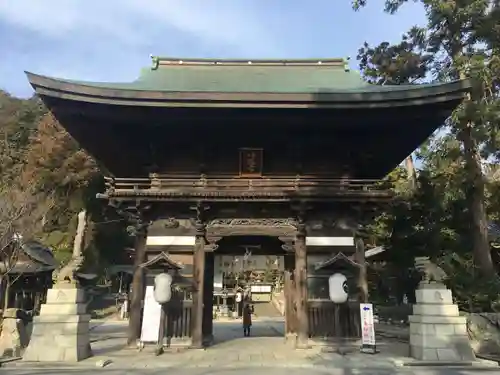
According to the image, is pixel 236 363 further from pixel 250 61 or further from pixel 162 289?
pixel 250 61

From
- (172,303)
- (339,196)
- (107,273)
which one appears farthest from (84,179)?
(339,196)

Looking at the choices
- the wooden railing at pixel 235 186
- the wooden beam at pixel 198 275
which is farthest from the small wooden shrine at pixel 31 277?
the wooden beam at pixel 198 275

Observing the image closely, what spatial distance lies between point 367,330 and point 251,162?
19.1ft

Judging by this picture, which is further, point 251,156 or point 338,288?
point 251,156

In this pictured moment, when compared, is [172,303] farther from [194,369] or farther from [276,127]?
[276,127]

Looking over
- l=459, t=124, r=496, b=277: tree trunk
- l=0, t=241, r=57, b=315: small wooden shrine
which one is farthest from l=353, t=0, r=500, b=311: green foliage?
l=0, t=241, r=57, b=315: small wooden shrine

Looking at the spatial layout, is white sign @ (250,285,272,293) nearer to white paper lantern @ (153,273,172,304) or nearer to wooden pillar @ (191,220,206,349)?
wooden pillar @ (191,220,206,349)

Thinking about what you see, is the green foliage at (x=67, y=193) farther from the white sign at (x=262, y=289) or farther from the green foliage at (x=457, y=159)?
the green foliage at (x=457, y=159)

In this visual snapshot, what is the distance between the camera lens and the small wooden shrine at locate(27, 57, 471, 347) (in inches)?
441

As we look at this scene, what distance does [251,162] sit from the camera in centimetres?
1303

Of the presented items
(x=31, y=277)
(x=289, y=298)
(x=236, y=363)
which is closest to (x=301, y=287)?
(x=289, y=298)

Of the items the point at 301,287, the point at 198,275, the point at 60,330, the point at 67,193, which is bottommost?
the point at 60,330

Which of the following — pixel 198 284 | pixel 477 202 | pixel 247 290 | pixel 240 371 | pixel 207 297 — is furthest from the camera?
pixel 247 290

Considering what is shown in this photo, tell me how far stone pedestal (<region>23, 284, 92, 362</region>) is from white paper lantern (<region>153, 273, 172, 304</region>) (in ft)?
6.18
